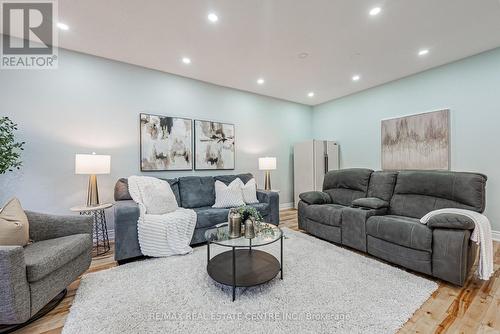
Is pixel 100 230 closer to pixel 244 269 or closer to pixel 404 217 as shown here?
pixel 244 269

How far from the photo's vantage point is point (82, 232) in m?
2.04

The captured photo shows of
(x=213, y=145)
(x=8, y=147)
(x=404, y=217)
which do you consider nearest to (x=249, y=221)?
(x=404, y=217)

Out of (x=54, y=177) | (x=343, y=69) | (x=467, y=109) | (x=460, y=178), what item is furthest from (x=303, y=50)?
(x=54, y=177)

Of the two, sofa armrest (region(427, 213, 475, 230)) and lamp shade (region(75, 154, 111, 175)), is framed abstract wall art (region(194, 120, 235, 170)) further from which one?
sofa armrest (region(427, 213, 475, 230))

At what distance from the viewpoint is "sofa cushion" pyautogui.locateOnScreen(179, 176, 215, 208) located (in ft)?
10.8

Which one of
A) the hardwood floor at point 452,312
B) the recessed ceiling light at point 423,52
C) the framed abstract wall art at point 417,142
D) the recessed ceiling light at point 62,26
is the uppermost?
the recessed ceiling light at point 62,26

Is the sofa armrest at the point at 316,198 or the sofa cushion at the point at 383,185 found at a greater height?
Result: the sofa cushion at the point at 383,185

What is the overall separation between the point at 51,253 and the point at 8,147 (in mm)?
1624

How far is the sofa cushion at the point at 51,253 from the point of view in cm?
143

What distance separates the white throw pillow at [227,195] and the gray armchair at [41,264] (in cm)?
169

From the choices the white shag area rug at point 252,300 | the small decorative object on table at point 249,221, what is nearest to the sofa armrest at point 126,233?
the white shag area rug at point 252,300

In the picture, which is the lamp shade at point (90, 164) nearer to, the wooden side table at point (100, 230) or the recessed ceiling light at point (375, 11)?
the wooden side table at point (100, 230)

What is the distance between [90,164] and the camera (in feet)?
8.59

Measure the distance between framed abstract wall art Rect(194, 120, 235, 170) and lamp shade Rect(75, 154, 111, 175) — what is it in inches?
57.8
